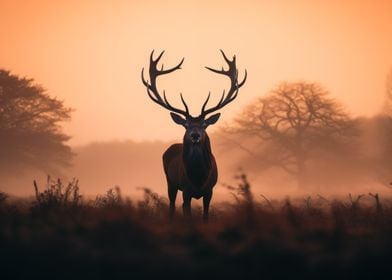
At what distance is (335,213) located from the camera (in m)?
6.33

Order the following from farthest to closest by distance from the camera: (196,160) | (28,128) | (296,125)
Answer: (296,125) → (28,128) → (196,160)

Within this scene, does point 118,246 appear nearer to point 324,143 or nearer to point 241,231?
point 241,231

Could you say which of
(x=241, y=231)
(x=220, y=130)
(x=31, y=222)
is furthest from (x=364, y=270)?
(x=220, y=130)

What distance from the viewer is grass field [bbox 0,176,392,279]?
15.8 ft

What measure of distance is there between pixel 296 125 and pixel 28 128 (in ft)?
59.6

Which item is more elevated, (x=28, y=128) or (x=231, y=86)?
(x=28, y=128)

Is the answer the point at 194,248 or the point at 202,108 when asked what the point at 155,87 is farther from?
the point at 194,248

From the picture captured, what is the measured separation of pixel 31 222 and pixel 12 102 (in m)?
38.4

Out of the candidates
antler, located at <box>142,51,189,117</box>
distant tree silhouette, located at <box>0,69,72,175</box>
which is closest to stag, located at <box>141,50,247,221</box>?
antler, located at <box>142,51,189,117</box>

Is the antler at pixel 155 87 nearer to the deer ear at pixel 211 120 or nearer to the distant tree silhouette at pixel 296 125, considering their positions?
the deer ear at pixel 211 120

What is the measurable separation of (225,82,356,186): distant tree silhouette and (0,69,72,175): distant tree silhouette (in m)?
12.4

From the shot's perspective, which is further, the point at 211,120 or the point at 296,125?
the point at 296,125

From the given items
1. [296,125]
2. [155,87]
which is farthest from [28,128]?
[155,87]

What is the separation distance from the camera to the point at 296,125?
157 feet
